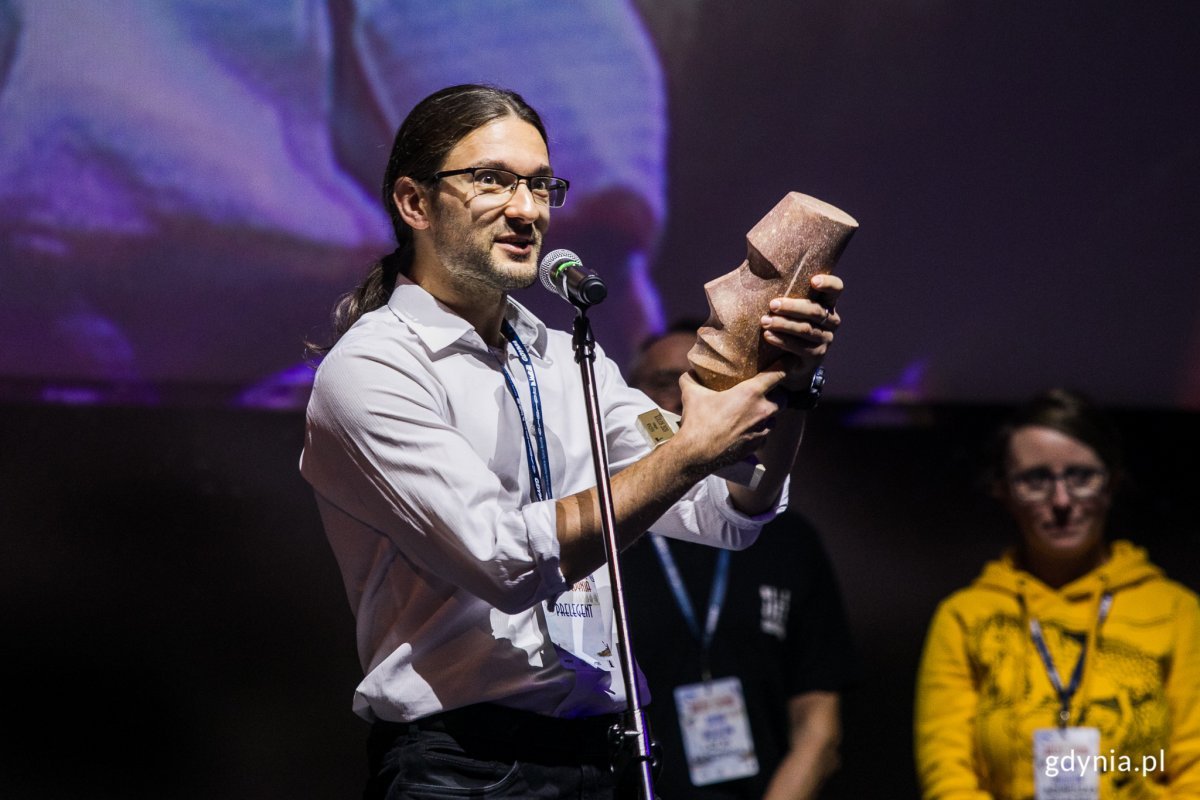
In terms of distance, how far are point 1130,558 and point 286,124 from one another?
2.47m

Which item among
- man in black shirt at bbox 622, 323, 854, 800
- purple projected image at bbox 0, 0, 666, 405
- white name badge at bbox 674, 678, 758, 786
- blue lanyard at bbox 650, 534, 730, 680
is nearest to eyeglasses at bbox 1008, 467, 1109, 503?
man in black shirt at bbox 622, 323, 854, 800

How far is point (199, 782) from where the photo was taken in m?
3.19

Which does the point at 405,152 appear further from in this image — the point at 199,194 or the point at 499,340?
the point at 199,194

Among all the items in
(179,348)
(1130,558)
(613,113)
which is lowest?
(1130,558)

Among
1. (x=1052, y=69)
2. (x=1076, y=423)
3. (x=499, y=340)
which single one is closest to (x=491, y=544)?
(x=499, y=340)

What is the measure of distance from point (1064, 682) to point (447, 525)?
84.0 inches

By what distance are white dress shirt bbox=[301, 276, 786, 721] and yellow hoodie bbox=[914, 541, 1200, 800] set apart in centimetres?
155

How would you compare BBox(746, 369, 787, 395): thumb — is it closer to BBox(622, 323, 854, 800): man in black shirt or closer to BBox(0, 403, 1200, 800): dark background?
BBox(622, 323, 854, 800): man in black shirt

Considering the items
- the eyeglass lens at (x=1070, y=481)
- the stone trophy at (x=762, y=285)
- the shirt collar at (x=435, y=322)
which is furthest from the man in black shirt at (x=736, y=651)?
the stone trophy at (x=762, y=285)

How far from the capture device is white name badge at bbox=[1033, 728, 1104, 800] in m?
3.03

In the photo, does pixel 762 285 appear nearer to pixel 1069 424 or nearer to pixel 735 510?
pixel 735 510

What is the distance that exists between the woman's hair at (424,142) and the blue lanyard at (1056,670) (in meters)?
2.00

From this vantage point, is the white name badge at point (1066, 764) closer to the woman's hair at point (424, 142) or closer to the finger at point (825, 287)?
the finger at point (825, 287)

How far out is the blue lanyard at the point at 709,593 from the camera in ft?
10.2
